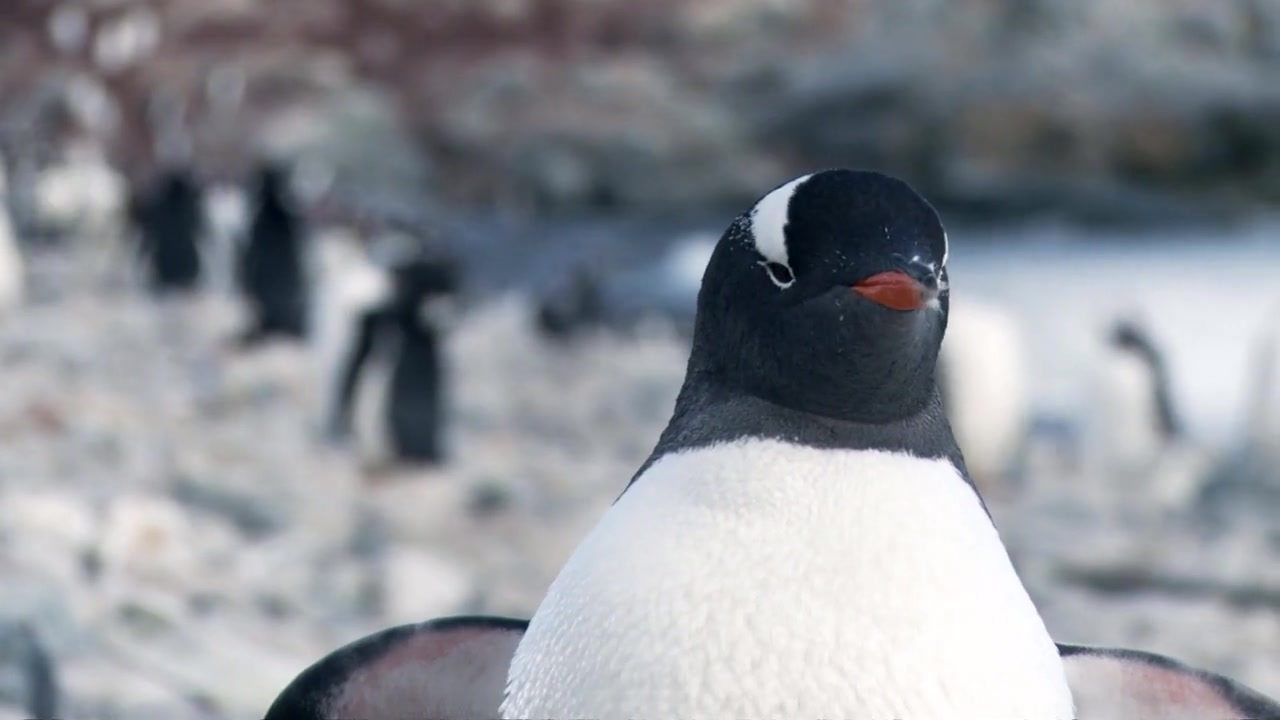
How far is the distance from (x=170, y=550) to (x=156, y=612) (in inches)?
27.4

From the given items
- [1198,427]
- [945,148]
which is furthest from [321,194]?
[1198,427]

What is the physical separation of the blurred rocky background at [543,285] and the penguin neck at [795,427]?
Result: 1.18 meters

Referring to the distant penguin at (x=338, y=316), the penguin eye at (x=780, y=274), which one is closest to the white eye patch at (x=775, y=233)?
the penguin eye at (x=780, y=274)

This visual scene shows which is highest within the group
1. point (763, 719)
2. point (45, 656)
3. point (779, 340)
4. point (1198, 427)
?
point (779, 340)

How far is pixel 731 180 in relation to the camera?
17766 mm

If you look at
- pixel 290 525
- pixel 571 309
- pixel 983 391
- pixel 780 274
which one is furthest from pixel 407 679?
pixel 571 309

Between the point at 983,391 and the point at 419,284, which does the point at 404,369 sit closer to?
the point at 419,284

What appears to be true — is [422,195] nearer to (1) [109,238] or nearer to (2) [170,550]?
(1) [109,238]

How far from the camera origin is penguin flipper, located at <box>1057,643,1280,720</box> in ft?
4.65

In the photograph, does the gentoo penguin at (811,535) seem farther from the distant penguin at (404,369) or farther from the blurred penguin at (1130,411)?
the blurred penguin at (1130,411)

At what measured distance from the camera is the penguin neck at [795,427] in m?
1.27

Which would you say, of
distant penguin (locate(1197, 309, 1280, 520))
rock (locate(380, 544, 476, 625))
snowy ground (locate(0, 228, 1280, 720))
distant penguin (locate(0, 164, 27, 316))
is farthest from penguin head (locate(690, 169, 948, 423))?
distant penguin (locate(0, 164, 27, 316))

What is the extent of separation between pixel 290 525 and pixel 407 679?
3.03 metres

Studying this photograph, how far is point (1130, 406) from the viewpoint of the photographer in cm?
711
